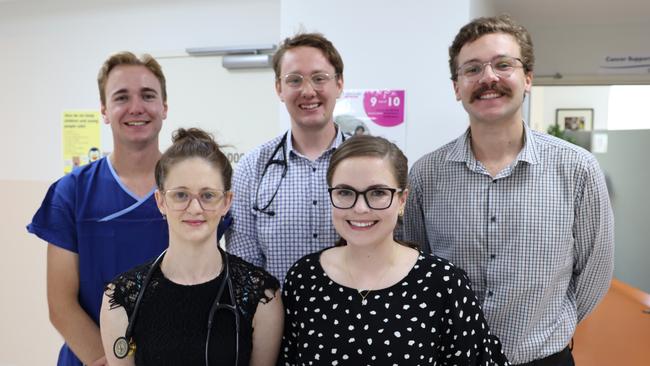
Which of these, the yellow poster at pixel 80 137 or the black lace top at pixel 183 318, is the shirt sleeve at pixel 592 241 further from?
the yellow poster at pixel 80 137

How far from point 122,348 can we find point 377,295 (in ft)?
2.28

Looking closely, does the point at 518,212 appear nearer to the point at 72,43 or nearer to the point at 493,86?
the point at 493,86

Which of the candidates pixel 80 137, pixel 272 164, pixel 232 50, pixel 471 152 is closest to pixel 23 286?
pixel 80 137

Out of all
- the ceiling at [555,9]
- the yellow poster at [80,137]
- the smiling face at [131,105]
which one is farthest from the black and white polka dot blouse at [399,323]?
the yellow poster at [80,137]

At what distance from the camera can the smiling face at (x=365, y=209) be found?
1.29m

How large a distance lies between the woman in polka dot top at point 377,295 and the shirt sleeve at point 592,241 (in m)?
0.48

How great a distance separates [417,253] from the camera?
1.40 m

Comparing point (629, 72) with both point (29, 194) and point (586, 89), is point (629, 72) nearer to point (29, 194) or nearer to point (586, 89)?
point (586, 89)

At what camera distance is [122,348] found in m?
1.29

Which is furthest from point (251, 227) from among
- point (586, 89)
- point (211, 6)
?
point (586, 89)

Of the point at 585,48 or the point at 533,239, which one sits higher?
the point at 585,48

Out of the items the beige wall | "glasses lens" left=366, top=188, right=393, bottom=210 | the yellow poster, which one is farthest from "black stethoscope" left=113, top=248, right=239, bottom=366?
the beige wall

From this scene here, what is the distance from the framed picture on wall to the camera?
746 cm

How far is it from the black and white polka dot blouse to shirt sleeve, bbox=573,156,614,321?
0.51 metres
